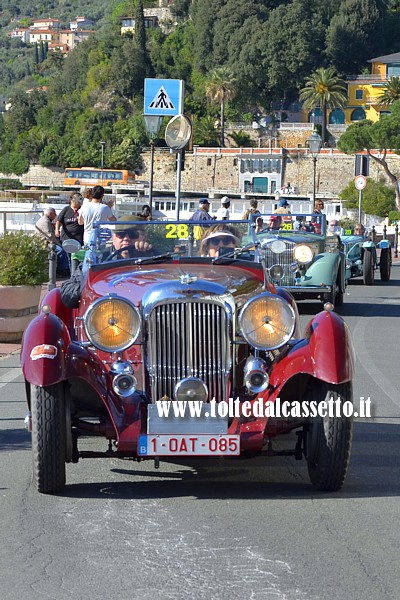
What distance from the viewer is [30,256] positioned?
13.7m

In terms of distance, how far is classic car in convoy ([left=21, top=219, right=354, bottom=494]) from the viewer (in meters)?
6.64

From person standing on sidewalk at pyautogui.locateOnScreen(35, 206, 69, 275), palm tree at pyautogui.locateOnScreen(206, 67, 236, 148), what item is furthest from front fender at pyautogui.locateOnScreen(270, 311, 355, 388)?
palm tree at pyautogui.locateOnScreen(206, 67, 236, 148)

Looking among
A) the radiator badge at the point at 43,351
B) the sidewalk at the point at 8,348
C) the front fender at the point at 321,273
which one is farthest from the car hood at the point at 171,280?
the front fender at the point at 321,273

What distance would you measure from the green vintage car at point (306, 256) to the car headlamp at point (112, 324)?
10.4 meters

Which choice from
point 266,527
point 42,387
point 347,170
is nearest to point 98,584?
point 266,527

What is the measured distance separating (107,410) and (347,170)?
361 feet

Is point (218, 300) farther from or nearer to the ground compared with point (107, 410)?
farther from the ground

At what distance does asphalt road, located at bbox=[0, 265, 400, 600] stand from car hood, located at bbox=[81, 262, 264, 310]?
1122 millimetres

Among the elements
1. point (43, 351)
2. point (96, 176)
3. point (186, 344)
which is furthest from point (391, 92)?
point (43, 351)

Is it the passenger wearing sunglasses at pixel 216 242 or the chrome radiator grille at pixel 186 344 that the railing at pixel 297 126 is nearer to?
the passenger wearing sunglasses at pixel 216 242

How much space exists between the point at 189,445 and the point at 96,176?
394 feet

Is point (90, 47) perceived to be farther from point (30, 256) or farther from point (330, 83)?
point (30, 256)

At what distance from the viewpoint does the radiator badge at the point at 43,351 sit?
6750 millimetres

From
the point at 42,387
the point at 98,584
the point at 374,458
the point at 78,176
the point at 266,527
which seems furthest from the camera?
the point at 78,176
